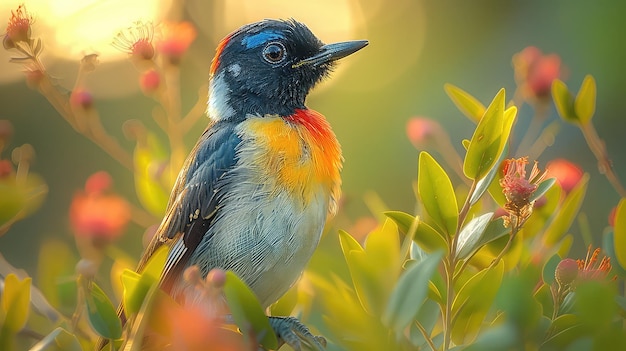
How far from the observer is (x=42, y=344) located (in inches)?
60.3

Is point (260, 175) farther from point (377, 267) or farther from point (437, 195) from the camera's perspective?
point (377, 267)

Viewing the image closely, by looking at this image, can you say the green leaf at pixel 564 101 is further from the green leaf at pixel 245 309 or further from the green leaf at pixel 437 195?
the green leaf at pixel 245 309

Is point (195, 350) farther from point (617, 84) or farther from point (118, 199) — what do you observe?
point (617, 84)

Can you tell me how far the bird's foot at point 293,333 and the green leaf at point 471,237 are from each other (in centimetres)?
37

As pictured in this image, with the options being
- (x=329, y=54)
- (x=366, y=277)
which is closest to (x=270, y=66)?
(x=329, y=54)

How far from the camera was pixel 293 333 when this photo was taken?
80.0 inches

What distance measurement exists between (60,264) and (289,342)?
2.20 feet

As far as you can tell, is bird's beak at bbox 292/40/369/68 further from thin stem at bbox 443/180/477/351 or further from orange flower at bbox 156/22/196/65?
thin stem at bbox 443/180/477/351

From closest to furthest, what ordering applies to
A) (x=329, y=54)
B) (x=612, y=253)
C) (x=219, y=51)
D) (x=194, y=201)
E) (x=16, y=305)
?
(x=16, y=305)
(x=612, y=253)
(x=194, y=201)
(x=329, y=54)
(x=219, y=51)

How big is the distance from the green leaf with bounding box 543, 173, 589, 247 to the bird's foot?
662mm

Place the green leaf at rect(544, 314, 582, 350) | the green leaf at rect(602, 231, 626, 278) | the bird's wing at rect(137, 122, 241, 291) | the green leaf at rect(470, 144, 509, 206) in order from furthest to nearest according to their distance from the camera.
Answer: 1. the bird's wing at rect(137, 122, 241, 291)
2. the green leaf at rect(602, 231, 626, 278)
3. the green leaf at rect(470, 144, 509, 206)
4. the green leaf at rect(544, 314, 582, 350)

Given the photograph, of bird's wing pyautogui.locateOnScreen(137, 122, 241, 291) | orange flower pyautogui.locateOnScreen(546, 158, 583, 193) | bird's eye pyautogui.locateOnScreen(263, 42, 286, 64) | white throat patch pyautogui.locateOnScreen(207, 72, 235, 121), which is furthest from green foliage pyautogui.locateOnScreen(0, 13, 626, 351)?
bird's eye pyautogui.locateOnScreen(263, 42, 286, 64)

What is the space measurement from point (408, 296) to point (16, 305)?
2.65 feet

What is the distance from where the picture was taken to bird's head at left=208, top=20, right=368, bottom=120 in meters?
3.34
